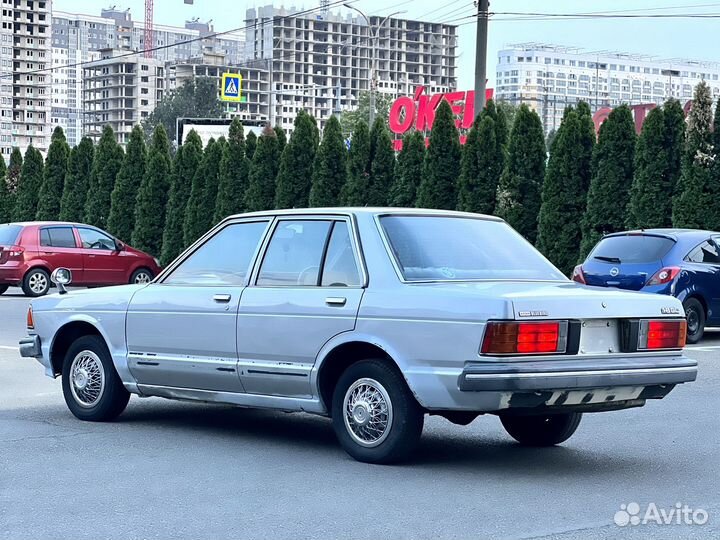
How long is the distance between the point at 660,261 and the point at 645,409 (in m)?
6.79

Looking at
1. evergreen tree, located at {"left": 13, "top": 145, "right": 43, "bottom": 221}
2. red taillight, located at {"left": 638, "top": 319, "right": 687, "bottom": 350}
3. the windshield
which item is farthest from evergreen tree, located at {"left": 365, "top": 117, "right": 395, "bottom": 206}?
red taillight, located at {"left": 638, "top": 319, "right": 687, "bottom": 350}

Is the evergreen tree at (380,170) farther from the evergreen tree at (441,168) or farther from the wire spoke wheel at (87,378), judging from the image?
the wire spoke wheel at (87,378)

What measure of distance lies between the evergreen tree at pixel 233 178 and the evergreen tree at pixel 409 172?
536 cm

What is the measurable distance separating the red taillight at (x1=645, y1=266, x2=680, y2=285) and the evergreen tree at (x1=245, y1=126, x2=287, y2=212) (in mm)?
17100

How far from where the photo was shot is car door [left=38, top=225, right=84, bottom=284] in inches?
1099

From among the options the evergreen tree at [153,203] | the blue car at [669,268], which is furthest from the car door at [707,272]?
the evergreen tree at [153,203]

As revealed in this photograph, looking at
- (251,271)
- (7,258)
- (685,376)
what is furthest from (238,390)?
(7,258)

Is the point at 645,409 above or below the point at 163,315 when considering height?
below

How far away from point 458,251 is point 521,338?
1.27m

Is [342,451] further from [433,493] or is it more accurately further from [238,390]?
[433,493]

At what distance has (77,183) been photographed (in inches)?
1539

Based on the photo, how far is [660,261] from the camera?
17438 mm

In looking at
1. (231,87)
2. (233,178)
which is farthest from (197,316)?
(231,87)

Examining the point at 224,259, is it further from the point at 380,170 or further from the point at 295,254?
the point at 380,170
